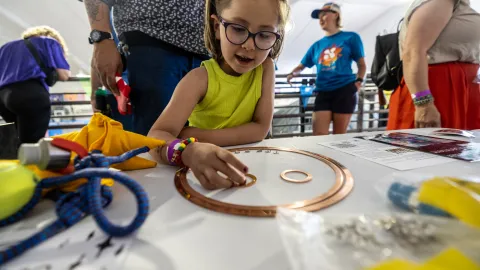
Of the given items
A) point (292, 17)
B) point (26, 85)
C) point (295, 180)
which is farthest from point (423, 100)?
point (292, 17)

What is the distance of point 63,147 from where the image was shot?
297mm

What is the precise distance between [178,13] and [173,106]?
1.15 ft

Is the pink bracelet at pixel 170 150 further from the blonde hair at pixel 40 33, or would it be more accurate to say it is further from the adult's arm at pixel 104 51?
the blonde hair at pixel 40 33

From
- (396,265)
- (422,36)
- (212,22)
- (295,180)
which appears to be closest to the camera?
(396,265)

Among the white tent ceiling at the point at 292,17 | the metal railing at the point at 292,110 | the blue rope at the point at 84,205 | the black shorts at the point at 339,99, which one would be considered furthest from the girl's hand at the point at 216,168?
the white tent ceiling at the point at 292,17

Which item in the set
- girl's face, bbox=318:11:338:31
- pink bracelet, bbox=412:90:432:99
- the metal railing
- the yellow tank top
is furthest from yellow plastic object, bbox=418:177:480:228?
the metal railing

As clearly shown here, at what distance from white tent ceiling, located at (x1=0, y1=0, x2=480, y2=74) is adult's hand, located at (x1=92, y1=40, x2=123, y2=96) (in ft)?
11.1

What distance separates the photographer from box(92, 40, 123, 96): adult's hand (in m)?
0.82

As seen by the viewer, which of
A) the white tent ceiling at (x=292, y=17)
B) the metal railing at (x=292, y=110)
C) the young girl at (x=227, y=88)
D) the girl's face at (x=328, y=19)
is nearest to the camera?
the young girl at (x=227, y=88)

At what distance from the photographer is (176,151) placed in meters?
0.43

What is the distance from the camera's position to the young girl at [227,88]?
1.88 feet

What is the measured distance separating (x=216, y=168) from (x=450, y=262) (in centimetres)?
26

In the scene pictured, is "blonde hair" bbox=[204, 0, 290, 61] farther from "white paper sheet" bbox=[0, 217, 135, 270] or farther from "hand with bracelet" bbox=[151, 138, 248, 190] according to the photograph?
"white paper sheet" bbox=[0, 217, 135, 270]

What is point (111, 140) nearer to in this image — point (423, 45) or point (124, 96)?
point (124, 96)
